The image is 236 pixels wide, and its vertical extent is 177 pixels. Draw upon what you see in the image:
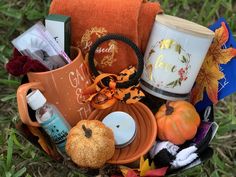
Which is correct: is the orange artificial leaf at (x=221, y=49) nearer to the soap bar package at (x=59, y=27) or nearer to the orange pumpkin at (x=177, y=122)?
the orange pumpkin at (x=177, y=122)

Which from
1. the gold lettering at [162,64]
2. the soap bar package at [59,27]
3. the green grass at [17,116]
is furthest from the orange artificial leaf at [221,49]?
the soap bar package at [59,27]

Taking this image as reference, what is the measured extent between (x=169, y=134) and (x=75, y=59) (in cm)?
28

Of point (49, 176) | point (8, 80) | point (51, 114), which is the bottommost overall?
point (49, 176)

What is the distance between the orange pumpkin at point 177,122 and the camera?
1062 mm

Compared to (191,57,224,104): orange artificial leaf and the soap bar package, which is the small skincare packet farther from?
(191,57,224,104): orange artificial leaf

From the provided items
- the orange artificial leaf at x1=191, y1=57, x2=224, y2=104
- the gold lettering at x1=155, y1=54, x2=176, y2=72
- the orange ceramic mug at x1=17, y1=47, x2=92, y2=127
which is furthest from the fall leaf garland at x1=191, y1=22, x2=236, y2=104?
the orange ceramic mug at x1=17, y1=47, x2=92, y2=127

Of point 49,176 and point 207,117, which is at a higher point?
point 207,117

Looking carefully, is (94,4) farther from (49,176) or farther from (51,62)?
(49,176)

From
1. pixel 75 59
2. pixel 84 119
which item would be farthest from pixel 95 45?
pixel 84 119

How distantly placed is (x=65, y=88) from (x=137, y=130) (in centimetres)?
20

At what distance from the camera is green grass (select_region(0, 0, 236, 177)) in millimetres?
1204

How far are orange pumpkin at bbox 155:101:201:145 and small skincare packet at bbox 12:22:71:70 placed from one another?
10.1 inches

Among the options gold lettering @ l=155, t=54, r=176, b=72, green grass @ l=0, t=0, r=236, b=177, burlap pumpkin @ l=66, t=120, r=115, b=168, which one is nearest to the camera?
burlap pumpkin @ l=66, t=120, r=115, b=168

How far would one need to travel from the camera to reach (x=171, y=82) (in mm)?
1091
